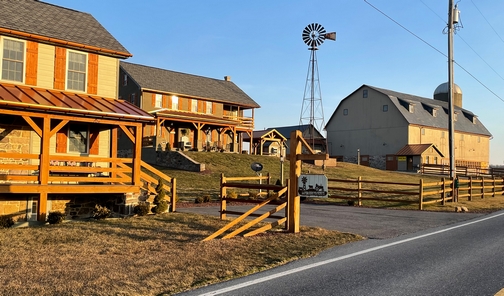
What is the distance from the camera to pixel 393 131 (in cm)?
5753

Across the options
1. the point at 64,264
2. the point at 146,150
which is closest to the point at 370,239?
the point at 64,264

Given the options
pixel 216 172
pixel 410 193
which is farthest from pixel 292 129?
pixel 410 193

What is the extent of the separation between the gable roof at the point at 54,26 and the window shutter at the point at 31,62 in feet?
1.08

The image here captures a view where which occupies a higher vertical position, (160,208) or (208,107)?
(208,107)

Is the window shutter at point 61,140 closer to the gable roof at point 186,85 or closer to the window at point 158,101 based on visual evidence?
the gable roof at point 186,85

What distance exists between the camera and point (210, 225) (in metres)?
12.3

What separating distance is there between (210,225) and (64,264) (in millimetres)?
5104

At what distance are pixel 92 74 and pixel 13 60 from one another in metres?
2.89

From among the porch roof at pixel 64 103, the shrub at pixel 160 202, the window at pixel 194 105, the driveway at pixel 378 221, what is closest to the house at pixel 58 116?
the porch roof at pixel 64 103

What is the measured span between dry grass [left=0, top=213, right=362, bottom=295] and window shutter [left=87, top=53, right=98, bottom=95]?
6967 millimetres

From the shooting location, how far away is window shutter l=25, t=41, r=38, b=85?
16062 mm

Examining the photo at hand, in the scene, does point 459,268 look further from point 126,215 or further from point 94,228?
point 126,215

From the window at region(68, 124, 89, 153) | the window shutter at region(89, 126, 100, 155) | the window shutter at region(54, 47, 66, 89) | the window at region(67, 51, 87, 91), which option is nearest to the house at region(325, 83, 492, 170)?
the window shutter at region(89, 126, 100, 155)

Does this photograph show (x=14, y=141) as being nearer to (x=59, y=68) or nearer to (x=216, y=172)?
(x=59, y=68)
